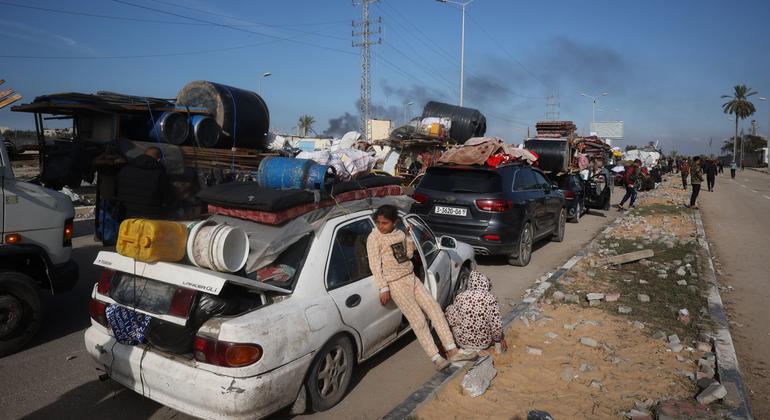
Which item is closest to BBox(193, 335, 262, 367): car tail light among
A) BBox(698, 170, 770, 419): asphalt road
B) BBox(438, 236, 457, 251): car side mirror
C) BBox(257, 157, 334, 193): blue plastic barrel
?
BBox(257, 157, 334, 193): blue plastic barrel

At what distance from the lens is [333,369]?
3604 millimetres

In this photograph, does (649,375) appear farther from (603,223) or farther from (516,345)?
(603,223)

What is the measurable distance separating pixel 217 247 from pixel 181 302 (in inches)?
15.8

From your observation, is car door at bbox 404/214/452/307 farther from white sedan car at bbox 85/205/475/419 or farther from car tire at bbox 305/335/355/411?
car tire at bbox 305/335/355/411

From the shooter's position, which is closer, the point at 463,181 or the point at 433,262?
the point at 433,262

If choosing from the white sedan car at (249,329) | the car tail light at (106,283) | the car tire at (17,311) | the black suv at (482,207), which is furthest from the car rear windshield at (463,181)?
the car tire at (17,311)

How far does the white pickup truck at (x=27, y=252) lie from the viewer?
4.39 metres

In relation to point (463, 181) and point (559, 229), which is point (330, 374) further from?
point (559, 229)

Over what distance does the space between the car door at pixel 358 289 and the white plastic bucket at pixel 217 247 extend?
0.63 m

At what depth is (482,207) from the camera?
7.80 metres

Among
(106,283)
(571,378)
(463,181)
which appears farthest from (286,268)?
(463,181)

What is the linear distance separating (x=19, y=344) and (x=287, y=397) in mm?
3035

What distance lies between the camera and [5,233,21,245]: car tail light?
173 inches

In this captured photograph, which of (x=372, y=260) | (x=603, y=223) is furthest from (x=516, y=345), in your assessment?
(x=603, y=223)
